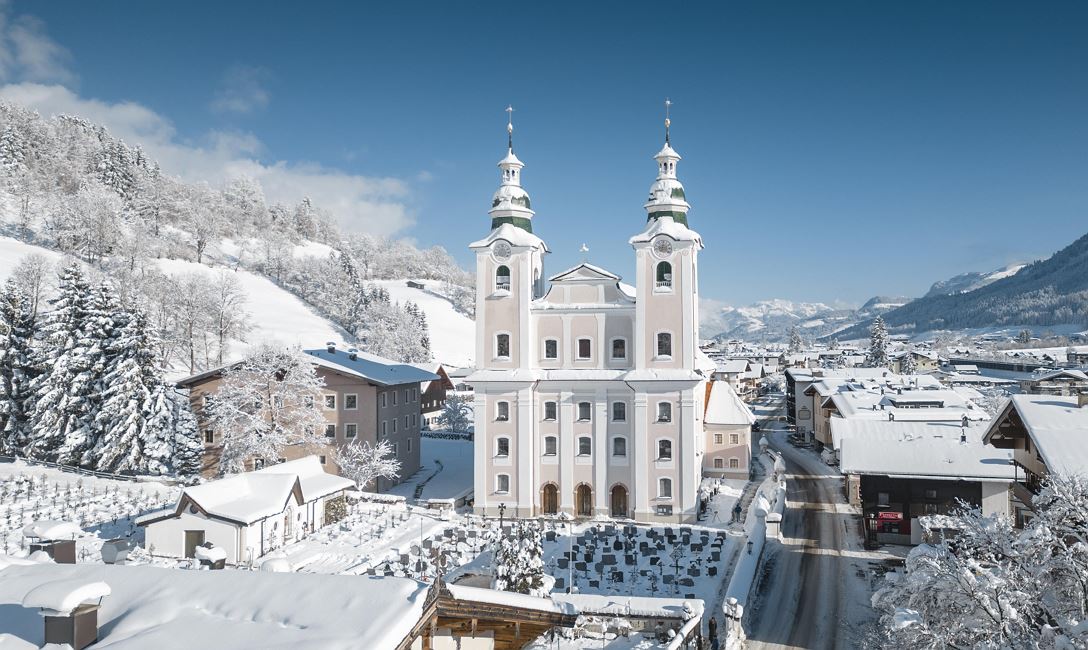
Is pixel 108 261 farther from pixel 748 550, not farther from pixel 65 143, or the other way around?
pixel 748 550

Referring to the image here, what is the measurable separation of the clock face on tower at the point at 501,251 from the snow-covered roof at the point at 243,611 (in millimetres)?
29389

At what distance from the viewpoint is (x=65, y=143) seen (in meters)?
110

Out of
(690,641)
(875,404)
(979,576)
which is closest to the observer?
(979,576)

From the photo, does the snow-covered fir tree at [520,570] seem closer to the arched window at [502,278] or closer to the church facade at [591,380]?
the church facade at [591,380]

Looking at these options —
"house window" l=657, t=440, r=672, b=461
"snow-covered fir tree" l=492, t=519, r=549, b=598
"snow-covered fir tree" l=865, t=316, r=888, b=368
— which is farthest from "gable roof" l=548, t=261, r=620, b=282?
"snow-covered fir tree" l=865, t=316, r=888, b=368

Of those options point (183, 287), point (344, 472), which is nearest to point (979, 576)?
point (344, 472)

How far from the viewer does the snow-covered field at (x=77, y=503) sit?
27.2m

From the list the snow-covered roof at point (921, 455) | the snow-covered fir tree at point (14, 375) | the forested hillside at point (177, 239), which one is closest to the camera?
the snow-covered roof at point (921, 455)

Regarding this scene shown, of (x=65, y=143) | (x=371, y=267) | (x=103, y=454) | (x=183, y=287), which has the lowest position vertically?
(x=103, y=454)

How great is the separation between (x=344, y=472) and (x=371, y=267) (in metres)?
119

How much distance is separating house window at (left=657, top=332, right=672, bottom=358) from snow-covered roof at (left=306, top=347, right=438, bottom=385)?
1606 cm

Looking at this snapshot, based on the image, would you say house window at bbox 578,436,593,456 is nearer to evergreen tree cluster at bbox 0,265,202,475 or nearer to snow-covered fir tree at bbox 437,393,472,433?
evergreen tree cluster at bbox 0,265,202,475

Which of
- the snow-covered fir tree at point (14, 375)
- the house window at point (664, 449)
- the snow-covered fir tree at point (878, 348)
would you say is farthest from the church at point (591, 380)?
the snow-covered fir tree at point (878, 348)

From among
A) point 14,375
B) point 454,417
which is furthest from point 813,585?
point 454,417
